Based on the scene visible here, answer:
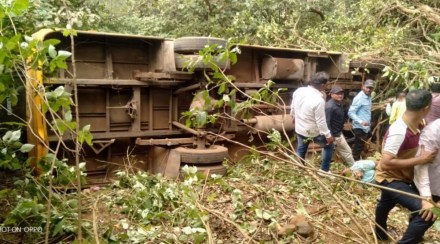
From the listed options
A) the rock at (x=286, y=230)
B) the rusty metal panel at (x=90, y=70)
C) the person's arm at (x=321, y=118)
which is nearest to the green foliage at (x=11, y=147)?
the rock at (x=286, y=230)

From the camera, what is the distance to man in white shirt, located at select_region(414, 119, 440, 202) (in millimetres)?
2998

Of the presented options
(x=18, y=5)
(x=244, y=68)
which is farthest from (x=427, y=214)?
(x=244, y=68)

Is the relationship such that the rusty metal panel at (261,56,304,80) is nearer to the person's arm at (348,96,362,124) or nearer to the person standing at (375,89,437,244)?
the person's arm at (348,96,362,124)

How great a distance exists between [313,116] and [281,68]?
5.61 feet

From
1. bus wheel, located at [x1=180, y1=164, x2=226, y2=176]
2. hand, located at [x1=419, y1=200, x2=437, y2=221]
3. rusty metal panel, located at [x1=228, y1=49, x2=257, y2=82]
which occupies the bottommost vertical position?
bus wheel, located at [x1=180, y1=164, x2=226, y2=176]

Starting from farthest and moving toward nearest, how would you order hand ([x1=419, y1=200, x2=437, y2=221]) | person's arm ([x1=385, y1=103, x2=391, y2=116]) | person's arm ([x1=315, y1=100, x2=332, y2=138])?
person's arm ([x1=385, y1=103, x2=391, y2=116]), person's arm ([x1=315, y1=100, x2=332, y2=138]), hand ([x1=419, y1=200, x2=437, y2=221])

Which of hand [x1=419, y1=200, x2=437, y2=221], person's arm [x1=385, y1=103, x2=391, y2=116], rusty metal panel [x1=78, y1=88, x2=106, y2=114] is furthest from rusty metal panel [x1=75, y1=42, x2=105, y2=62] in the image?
person's arm [x1=385, y1=103, x2=391, y2=116]

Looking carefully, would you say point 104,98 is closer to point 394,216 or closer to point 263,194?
point 263,194

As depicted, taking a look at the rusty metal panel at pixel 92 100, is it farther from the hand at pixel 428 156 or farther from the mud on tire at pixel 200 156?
the hand at pixel 428 156

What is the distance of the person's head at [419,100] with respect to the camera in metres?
3.04

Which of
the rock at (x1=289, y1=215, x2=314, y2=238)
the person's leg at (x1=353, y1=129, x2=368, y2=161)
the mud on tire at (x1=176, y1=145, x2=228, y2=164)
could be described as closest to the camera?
the rock at (x1=289, y1=215, x2=314, y2=238)

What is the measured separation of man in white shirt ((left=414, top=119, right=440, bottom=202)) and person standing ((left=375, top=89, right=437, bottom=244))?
64 mm

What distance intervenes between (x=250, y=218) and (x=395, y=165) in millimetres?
1623

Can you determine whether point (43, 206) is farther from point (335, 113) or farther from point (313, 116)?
point (335, 113)
